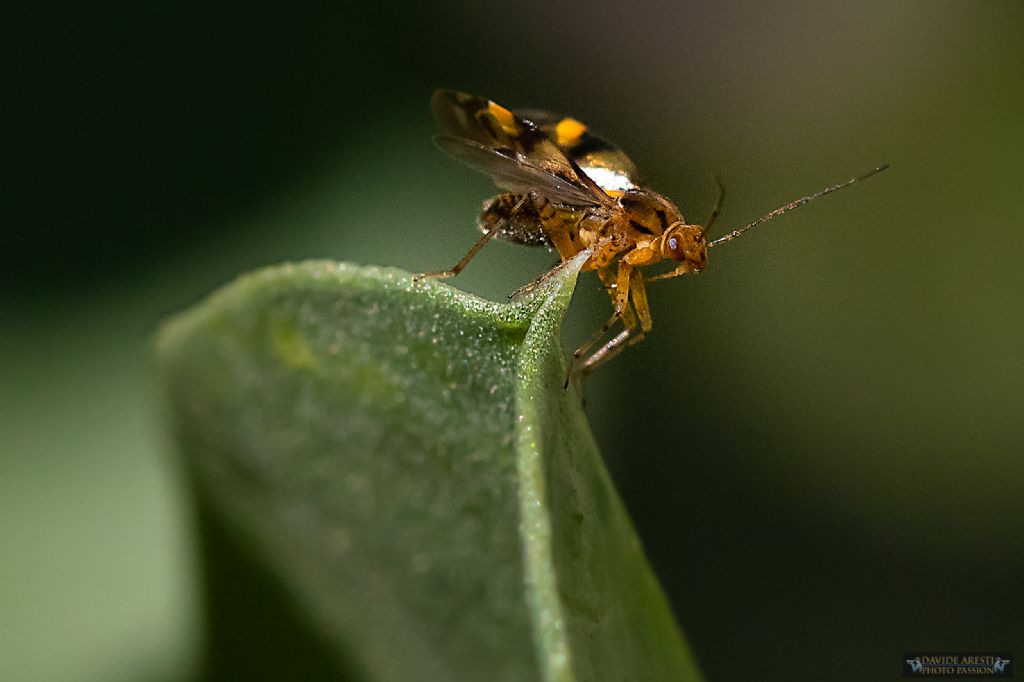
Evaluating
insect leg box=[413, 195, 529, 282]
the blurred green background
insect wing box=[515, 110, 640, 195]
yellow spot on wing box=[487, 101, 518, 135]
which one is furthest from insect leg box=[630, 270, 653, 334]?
yellow spot on wing box=[487, 101, 518, 135]

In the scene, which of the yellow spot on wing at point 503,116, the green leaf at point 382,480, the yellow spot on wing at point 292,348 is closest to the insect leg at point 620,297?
the yellow spot on wing at point 503,116

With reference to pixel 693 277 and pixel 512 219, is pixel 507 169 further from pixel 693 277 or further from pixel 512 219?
pixel 693 277

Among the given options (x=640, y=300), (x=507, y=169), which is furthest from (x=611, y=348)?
(x=507, y=169)

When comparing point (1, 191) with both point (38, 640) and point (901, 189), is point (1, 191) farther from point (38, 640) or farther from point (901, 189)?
point (901, 189)

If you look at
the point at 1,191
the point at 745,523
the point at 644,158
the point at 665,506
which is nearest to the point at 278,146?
the point at 1,191

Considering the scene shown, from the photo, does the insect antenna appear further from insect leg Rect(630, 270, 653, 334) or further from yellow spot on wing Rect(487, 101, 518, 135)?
yellow spot on wing Rect(487, 101, 518, 135)

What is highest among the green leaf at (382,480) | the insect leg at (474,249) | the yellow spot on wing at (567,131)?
the yellow spot on wing at (567,131)

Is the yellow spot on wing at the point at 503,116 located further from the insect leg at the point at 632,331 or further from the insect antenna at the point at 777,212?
the insect antenna at the point at 777,212
